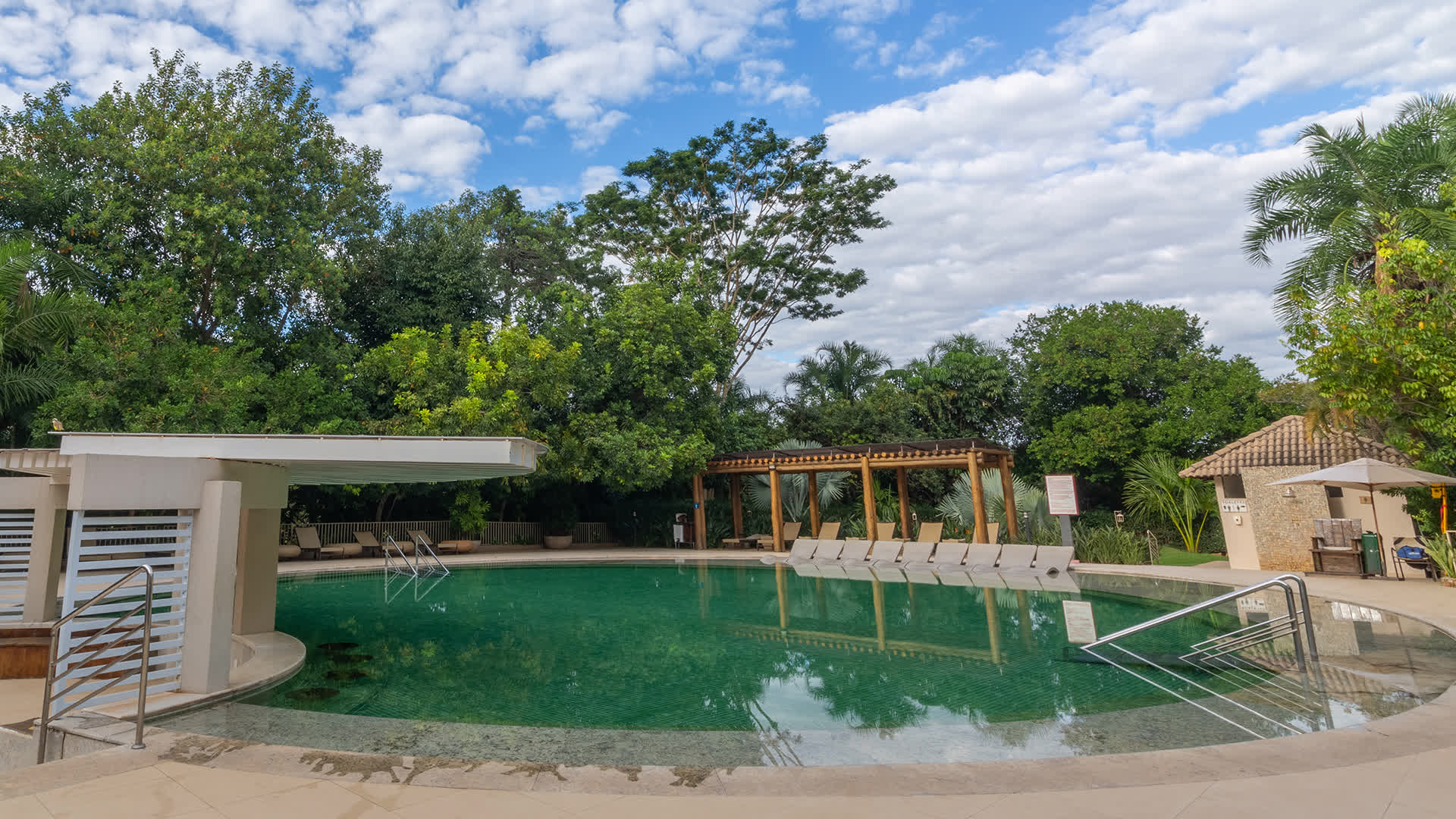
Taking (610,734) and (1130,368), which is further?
(1130,368)

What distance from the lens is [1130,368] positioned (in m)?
24.7

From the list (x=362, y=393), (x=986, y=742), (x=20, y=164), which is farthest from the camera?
(x=362, y=393)

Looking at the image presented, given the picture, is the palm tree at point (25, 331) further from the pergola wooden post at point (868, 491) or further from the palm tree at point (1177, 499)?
the palm tree at point (1177, 499)

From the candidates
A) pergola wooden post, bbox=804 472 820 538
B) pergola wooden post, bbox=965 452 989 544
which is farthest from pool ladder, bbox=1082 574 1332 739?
pergola wooden post, bbox=804 472 820 538

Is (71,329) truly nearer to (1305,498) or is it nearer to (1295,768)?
(1295,768)

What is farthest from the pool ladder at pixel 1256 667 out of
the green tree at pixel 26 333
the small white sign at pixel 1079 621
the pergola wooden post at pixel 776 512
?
the green tree at pixel 26 333

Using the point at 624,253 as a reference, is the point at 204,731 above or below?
below

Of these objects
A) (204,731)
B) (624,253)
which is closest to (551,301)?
(624,253)

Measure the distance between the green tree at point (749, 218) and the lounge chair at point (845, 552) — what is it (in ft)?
33.2

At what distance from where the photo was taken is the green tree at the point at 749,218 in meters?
27.6

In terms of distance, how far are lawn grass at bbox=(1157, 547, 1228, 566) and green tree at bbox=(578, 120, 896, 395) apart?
589 inches

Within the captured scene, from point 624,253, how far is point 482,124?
7.39 meters

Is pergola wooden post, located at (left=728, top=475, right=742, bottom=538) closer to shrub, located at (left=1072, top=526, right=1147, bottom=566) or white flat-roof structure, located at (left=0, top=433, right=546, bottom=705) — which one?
shrub, located at (left=1072, top=526, right=1147, bottom=566)

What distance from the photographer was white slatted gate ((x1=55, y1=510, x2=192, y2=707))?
18.0ft
